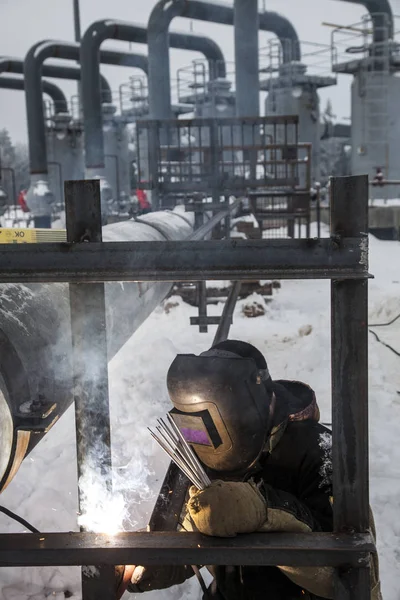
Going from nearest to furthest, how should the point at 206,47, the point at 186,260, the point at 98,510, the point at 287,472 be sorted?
the point at 186,260
the point at 98,510
the point at 287,472
the point at 206,47

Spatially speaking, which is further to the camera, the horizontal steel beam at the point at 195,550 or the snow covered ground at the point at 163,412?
the snow covered ground at the point at 163,412

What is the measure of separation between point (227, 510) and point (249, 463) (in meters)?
0.41

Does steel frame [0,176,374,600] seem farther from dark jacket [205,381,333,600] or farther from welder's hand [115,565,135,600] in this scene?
dark jacket [205,381,333,600]

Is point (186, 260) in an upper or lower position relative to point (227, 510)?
upper

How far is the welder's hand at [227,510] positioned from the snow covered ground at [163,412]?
165cm

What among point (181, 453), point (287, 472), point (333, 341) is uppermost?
point (333, 341)

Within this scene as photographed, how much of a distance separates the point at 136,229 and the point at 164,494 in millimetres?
2716

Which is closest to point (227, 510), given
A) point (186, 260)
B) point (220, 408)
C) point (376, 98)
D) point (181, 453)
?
point (181, 453)

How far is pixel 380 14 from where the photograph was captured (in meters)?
19.4

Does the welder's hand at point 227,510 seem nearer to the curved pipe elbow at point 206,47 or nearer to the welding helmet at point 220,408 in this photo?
the welding helmet at point 220,408

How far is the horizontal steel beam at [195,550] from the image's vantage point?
1.32 meters

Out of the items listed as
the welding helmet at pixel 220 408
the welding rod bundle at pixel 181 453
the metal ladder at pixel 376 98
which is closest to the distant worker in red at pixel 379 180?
the metal ladder at pixel 376 98

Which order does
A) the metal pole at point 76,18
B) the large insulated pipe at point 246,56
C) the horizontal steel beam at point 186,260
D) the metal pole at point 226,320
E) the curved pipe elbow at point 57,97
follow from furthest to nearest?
the curved pipe elbow at point 57,97
the metal pole at point 76,18
the large insulated pipe at point 246,56
the metal pole at point 226,320
the horizontal steel beam at point 186,260

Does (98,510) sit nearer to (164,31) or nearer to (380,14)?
(164,31)
